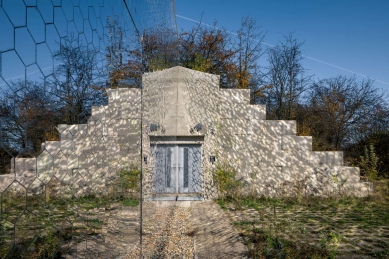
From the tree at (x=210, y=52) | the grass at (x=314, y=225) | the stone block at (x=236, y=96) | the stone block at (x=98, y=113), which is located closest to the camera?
the stone block at (x=98, y=113)

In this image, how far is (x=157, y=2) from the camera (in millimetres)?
2711

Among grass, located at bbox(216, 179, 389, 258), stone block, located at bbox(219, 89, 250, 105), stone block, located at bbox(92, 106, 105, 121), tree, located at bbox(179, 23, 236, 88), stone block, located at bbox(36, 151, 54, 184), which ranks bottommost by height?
grass, located at bbox(216, 179, 389, 258)

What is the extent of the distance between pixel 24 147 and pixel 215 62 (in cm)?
1271

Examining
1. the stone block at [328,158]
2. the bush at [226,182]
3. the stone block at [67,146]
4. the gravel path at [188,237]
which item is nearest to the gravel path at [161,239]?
the gravel path at [188,237]

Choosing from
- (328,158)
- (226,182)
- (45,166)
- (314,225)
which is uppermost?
(45,166)

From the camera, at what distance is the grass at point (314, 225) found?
3.19 m

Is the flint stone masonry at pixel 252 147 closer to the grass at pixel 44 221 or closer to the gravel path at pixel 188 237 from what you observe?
the gravel path at pixel 188 237

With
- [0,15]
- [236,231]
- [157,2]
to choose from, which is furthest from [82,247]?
[236,231]

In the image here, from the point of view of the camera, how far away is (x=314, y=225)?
15.0ft

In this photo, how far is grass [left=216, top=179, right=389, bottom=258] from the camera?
3.19 metres

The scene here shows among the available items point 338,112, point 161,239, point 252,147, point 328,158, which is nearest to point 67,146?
point 161,239

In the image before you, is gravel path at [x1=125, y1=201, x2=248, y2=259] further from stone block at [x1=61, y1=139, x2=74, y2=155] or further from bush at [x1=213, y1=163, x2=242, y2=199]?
bush at [x1=213, y1=163, x2=242, y2=199]

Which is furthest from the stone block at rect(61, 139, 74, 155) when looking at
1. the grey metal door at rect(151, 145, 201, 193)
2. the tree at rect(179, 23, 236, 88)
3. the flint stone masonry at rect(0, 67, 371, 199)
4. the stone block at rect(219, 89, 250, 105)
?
the tree at rect(179, 23, 236, 88)

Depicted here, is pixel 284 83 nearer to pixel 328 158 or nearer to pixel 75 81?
pixel 328 158
